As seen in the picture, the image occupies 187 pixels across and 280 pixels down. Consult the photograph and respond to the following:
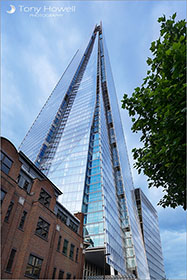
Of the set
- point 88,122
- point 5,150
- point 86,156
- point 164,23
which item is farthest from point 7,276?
point 88,122

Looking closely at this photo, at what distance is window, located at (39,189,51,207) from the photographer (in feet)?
73.9

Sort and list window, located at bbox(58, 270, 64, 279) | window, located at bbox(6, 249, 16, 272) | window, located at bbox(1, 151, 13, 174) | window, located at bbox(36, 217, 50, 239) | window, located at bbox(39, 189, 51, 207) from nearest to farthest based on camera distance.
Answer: window, located at bbox(6, 249, 16, 272)
window, located at bbox(1, 151, 13, 174)
window, located at bbox(36, 217, 50, 239)
window, located at bbox(58, 270, 64, 279)
window, located at bbox(39, 189, 51, 207)

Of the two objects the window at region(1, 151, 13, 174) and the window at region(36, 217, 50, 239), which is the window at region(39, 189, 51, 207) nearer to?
the window at region(36, 217, 50, 239)

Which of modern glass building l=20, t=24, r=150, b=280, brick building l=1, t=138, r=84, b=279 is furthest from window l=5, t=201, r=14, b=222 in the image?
modern glass building l=20, t=24, r=150, b=280

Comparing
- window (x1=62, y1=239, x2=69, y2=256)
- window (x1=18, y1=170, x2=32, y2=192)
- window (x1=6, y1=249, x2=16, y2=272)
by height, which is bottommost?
window (x1=6, y1=249, x2=16, y2=272)

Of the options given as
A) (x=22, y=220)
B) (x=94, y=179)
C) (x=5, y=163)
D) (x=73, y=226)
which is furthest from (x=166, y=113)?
(x=94, y=179)

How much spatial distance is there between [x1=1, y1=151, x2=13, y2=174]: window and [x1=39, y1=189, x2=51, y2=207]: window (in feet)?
20.1

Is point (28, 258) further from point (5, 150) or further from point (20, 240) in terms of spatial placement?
point (5, 150)

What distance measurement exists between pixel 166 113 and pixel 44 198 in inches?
766

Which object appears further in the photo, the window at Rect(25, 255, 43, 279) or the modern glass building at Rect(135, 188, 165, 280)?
the modern glass building at Rect(135, 188, 165, 280)

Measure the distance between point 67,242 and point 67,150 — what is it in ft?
141

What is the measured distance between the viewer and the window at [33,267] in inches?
709

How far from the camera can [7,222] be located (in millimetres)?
16953

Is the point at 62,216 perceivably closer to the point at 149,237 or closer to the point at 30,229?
the point at 30,229
